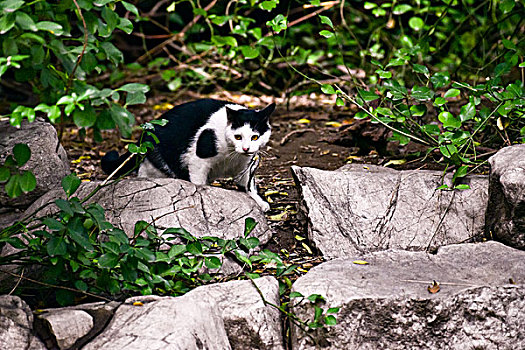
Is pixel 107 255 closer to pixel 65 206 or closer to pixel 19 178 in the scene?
pixel 65 206

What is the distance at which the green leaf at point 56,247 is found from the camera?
101 inches

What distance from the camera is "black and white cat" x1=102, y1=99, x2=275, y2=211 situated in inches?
149

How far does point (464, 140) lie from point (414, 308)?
1298 mm

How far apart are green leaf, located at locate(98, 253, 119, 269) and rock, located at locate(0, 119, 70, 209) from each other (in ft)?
4.15

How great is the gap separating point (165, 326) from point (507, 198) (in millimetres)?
1898

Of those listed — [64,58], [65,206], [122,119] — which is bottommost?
[65,206]

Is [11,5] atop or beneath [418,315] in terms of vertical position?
atop

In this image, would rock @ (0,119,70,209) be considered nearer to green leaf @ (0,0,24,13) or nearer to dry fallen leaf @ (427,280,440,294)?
green leaf @ (0,0,24,13)

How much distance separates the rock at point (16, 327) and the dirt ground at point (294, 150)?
147cm

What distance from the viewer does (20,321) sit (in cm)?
246

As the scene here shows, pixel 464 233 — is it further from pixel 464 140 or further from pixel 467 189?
pixel 464 140

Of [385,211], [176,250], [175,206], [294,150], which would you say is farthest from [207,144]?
[294,150]

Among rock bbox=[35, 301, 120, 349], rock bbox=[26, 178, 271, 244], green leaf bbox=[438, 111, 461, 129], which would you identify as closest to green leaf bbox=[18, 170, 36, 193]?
rock bbox=[35, 301, 120, 349]

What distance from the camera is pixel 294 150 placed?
508cm
